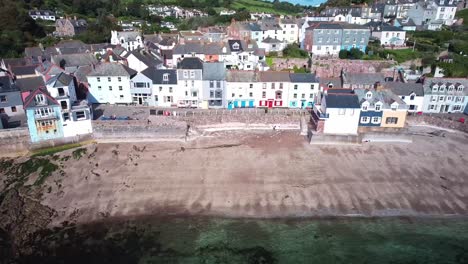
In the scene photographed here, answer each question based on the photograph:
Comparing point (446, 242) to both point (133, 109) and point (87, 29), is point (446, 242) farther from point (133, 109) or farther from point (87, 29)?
point (87, 29)

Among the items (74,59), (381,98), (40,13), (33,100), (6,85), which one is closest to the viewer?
(33,100)

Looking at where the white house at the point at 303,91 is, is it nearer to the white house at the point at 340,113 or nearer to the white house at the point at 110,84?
the white house at the point at 340,113

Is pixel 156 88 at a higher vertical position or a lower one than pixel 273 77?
lower

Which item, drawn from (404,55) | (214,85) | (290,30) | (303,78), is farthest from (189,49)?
(404,55)

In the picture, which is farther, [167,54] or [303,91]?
[167,54]

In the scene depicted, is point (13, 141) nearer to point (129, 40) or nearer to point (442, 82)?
point (129, 40)

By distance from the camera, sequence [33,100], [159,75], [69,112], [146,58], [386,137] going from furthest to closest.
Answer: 1. [146,58]
2. [159,75]
3. [386,137]
4. [69,112]
5. [33,100]

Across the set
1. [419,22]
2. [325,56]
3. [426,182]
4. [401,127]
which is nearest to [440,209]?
[426,182]
